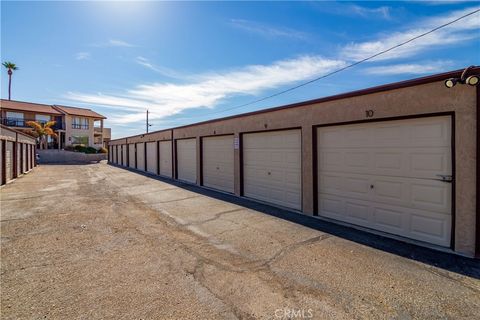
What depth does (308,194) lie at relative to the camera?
7262 mm

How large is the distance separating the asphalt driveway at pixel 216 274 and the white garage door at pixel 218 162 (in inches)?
176

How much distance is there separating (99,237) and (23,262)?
54.5 inches

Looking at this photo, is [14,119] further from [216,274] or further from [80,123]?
[216,274]

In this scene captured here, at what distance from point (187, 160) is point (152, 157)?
270 inches

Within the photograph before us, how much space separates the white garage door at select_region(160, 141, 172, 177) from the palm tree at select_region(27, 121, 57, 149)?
81.3 feet

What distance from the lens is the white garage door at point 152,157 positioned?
770 inches

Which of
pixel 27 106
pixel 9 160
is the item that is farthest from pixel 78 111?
pixel 9 160

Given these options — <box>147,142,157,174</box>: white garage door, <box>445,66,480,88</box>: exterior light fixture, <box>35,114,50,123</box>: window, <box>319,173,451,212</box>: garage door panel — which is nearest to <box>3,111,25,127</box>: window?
<box>35,114,50,123</box>: window

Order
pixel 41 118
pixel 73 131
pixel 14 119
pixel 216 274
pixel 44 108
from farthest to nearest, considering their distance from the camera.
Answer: pixel 73 131, pixel 44 108, pixel 41 118, pixel 14 119, pixel 216 274

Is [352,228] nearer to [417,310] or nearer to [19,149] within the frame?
[417,310]

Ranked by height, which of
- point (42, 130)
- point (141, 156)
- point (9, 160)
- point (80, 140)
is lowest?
point (9, 160)

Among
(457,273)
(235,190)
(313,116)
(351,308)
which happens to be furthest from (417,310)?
(235,190)

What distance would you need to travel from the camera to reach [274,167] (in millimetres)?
8711

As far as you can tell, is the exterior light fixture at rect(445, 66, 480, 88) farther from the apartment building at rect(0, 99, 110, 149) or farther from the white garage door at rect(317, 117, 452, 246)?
the apartment building at rect(0, 99, 110, 149)
